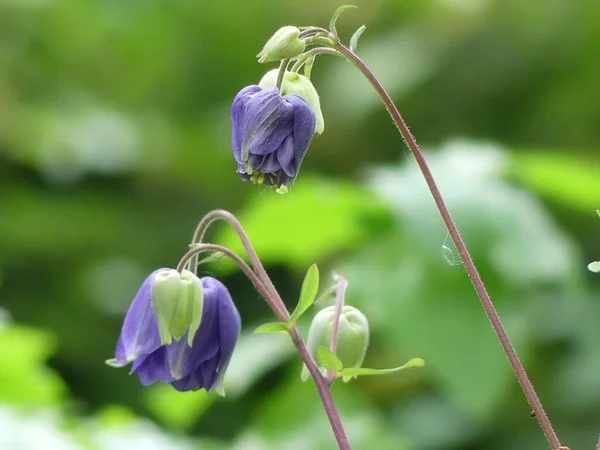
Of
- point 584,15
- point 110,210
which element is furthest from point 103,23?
point 584,15

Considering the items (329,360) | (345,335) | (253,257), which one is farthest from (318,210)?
(329,360)

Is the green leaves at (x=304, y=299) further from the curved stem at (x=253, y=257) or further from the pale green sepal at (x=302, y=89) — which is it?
the pale green sepal at (x=302, y=89)

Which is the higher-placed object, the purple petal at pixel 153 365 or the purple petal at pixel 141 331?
the purple petal at pixel 141 331

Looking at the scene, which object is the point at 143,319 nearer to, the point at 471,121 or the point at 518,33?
the point at 471,121

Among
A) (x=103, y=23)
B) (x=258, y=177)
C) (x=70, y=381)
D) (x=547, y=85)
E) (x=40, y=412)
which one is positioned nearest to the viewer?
(x=258, y=177)

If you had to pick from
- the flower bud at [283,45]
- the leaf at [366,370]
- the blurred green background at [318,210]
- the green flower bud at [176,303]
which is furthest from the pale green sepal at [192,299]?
the blurred green background at [318,210]
